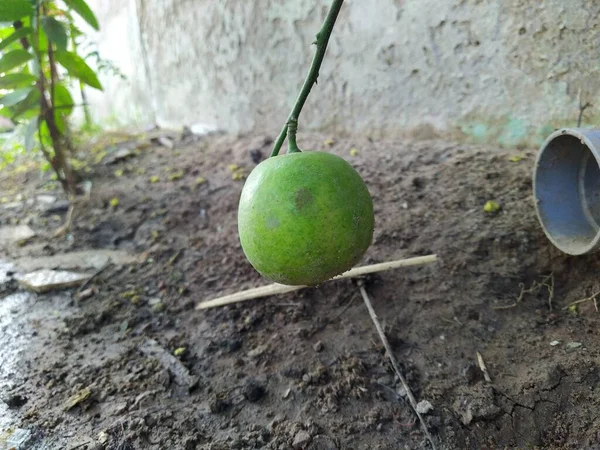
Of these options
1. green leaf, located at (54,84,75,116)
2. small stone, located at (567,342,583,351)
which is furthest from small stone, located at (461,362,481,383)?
green leaf, located at (54,84,75,116)

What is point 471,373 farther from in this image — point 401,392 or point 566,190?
point 566,190

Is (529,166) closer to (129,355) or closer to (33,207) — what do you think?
(129,355)

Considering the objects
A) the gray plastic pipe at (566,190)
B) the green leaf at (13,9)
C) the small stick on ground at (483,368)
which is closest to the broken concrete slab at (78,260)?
the green leaf at (13,9)

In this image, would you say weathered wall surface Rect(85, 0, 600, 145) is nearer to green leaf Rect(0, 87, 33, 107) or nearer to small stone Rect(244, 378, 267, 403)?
green leaf Rect(0, 87, 33, 107)

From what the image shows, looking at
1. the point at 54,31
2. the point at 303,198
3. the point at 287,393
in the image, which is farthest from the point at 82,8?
the point at 287,393

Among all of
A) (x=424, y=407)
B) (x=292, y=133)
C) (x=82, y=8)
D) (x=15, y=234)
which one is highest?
(x=82, y=8)

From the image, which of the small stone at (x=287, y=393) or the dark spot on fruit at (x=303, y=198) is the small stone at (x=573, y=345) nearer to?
the small stone at (x=287, y=393)
